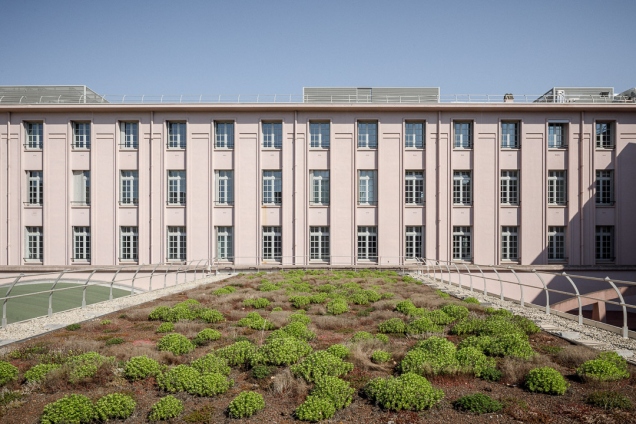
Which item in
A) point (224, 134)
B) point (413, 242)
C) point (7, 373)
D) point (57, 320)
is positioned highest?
point (224, 134)

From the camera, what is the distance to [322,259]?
101ft

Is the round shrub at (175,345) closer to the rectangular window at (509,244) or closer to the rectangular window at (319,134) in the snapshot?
the rectangular window at (319,134)

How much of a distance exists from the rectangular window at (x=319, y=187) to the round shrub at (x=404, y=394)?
81.1 feet

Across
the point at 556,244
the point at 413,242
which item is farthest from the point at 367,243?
the point at 556,244

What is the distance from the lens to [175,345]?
9.06 meters

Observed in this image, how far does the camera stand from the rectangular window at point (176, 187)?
3108 centimetres

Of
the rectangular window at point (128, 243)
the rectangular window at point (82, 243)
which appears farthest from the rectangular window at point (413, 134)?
the rectangular window at point (82, 243)

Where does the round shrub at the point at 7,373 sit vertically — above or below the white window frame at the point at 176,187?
below

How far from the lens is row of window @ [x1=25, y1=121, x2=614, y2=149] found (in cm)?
3123

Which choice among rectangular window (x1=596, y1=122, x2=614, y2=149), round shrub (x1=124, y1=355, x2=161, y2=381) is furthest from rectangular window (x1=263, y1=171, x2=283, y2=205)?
round shrub (x1=124, y1=355, x2=161, y2=381)

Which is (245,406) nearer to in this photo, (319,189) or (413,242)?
(319,189)

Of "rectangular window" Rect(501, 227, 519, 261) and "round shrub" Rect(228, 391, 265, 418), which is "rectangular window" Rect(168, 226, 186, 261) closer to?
"rectangular window" Rect(501, 227, 519, 261)

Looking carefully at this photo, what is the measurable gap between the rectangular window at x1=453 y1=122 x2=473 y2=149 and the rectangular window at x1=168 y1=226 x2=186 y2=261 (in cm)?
2071

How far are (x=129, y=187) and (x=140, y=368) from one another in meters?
26.2
